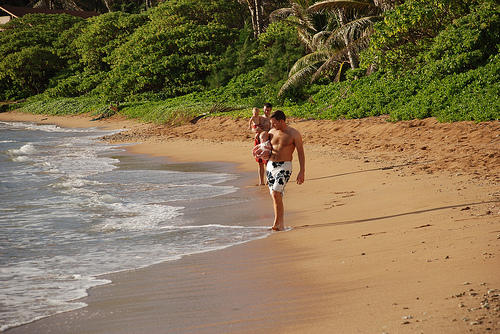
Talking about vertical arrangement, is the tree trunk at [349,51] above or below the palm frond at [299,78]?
above

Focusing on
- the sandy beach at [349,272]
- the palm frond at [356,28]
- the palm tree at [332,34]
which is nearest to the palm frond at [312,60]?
the palm tree at [332,34]

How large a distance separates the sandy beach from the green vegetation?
219 inches

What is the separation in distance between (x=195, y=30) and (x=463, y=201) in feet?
94.7

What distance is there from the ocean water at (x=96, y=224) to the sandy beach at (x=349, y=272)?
0.39m

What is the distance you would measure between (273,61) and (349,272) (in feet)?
69.8

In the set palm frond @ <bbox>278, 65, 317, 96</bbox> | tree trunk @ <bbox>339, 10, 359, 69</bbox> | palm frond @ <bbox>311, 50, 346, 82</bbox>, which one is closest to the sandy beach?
tree trunk @ <bbox>339, 10, 359, 69</bbox>

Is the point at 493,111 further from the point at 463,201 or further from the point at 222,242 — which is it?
the point at 222,242

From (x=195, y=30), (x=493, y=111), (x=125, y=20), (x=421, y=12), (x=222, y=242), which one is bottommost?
(x=222, y=242)

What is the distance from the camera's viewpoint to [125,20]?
39.9m

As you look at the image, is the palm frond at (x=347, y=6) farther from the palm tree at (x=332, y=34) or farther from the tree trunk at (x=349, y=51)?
the tree trunk at (x=349, y=51)

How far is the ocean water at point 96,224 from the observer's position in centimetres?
485

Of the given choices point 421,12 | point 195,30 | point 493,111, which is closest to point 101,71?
point 195,30

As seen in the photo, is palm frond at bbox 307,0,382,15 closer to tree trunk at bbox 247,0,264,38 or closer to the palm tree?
the palm tree

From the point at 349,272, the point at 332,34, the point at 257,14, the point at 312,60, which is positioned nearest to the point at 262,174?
the point at 349,272
